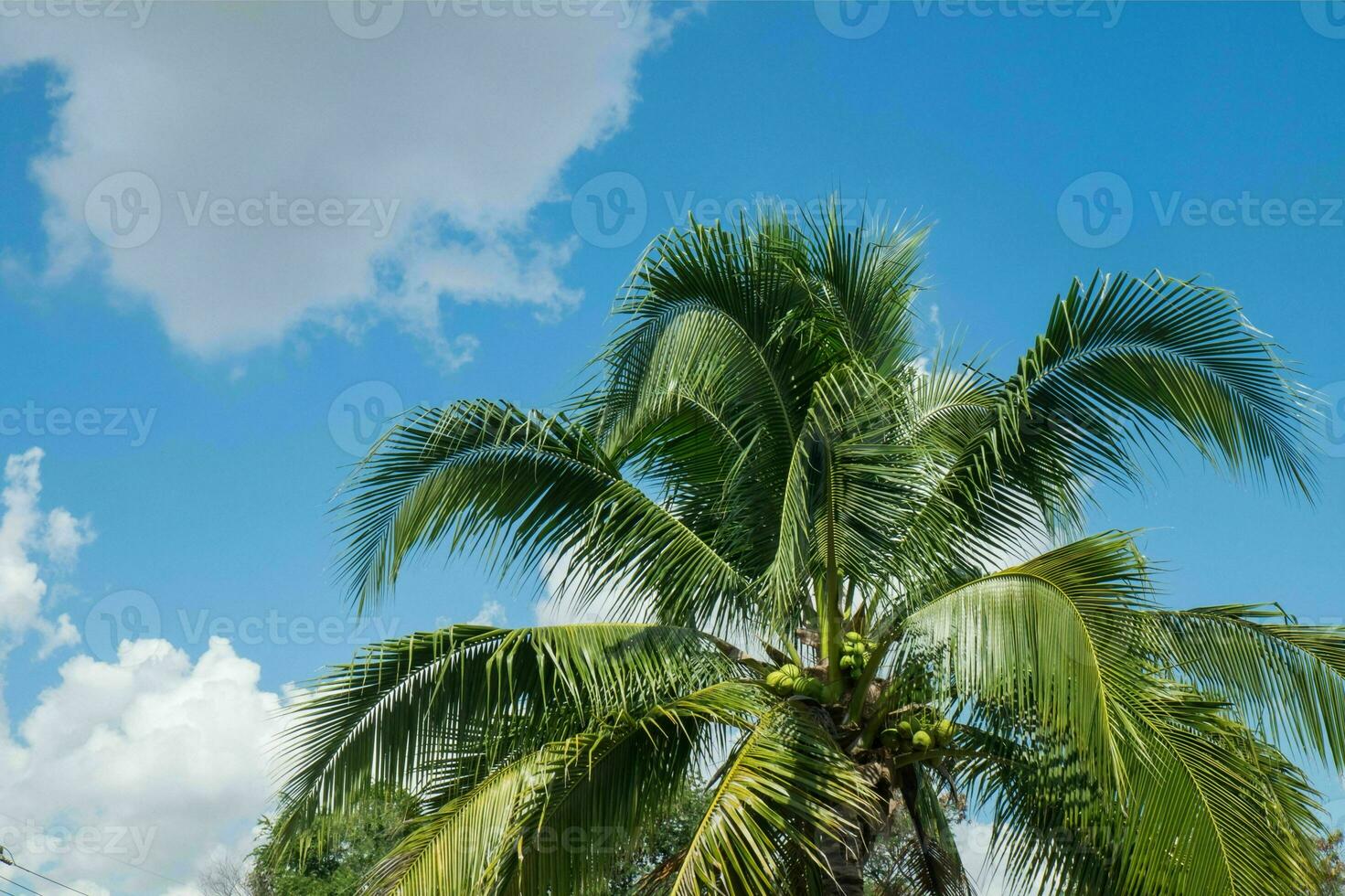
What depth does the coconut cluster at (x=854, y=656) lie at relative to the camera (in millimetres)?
8109

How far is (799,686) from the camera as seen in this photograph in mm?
8047

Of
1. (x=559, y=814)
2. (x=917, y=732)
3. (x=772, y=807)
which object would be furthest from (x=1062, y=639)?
(x=559, y=814)

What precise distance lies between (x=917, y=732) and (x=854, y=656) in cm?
65

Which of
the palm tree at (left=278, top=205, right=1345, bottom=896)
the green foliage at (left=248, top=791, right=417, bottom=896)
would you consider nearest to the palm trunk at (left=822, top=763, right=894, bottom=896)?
the palm tree at (left=278, top=205, right=1345, bottom=896)

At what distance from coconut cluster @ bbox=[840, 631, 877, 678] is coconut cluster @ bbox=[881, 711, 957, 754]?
0.40m

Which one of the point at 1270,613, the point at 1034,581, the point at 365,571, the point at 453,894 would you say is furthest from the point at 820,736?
the point at 365,571

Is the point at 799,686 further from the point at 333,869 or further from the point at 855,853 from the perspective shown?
the point at 333,869

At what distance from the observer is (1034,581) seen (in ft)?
22.5

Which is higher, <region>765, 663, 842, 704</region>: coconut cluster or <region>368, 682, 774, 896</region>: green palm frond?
<region>765, 663, 842, 704</region>: coconut cluster

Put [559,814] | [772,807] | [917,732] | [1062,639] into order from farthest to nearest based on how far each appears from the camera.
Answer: [917,732] → [559,814] → [772,807] → [1062,639]

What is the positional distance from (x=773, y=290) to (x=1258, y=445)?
3672mm

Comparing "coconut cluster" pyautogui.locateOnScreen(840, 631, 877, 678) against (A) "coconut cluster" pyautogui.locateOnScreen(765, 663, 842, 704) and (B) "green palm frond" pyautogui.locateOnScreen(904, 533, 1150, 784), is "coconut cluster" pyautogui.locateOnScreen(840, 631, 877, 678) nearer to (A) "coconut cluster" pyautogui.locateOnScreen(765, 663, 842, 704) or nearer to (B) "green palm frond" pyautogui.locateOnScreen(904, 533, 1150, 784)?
A: (A) "coconut cluster" pyautogui.locateOnScreen(765, 663, 842, 704)

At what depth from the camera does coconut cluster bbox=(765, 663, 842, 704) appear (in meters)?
8.05

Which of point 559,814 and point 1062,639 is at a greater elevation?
point 1062,639
